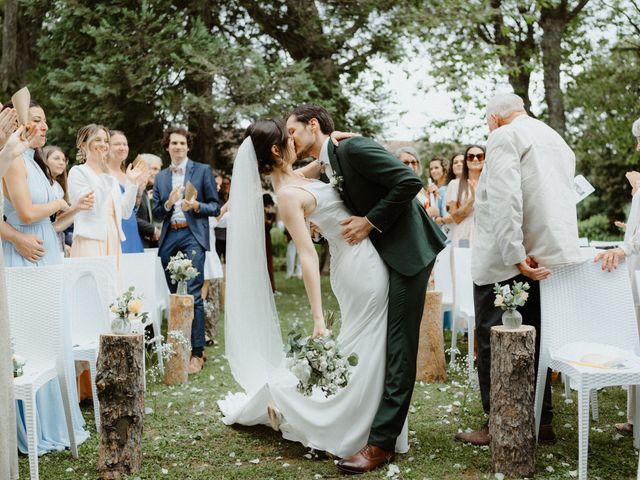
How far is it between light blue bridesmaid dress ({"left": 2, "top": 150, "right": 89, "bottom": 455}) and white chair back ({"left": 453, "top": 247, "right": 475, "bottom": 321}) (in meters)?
3.42

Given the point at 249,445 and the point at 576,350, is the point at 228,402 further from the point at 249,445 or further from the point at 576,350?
the point at 576,350

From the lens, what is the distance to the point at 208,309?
8.43m

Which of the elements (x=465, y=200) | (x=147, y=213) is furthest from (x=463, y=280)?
(x=147, y=213)

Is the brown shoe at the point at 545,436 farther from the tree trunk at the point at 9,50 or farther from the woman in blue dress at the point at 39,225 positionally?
the tree trunk at the point at 9,50

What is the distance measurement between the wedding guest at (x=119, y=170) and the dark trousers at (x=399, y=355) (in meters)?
3.32

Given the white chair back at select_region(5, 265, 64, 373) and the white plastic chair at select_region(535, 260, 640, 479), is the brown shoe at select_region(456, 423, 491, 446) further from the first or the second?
the white chair back at select_region(5, 265, 64, 373)

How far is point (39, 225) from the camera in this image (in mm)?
4805

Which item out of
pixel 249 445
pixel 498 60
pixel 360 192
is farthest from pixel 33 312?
pixel 498 60

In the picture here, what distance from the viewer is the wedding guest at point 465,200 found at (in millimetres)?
7555

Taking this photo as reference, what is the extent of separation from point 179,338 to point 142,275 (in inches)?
27.5

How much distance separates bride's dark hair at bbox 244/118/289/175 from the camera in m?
4.45

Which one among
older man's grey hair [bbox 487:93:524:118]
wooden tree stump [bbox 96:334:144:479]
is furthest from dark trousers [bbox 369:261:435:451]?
wooden tree stump [bbox 96:334:144:479]

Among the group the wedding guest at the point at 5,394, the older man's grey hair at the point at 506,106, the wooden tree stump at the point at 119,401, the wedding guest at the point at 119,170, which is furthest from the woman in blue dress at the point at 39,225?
the older man's grey hair at the point at 506,106

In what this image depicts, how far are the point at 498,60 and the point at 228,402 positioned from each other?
11.5 metres
